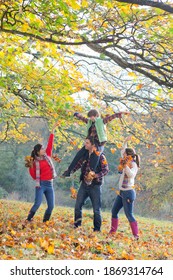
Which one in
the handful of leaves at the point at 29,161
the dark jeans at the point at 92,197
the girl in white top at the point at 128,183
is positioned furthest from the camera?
the handful of leaves at the point at 29,161

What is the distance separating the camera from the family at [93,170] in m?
7.95

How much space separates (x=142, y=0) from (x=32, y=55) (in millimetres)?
7044

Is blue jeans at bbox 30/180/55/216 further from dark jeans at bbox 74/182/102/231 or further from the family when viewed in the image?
dark jeans at bbox 74/182/102/231

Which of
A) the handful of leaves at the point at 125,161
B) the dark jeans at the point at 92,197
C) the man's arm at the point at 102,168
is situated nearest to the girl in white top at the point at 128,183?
the handful of leaves at the point at 125,161

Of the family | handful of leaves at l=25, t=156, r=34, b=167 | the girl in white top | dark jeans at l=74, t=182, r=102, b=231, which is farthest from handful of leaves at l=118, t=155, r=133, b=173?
handful of leaves at l=25, t=156, r=34, b=167

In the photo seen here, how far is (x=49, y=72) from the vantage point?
10055 mm

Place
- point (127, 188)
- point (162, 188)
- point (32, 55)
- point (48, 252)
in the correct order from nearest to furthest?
point (48, 252), point (127, 188), point (32, 55), point (162, 188)

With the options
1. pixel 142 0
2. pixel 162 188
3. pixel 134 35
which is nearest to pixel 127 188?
pixel 134 35

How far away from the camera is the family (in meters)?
7.95

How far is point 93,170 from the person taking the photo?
8.07 meters

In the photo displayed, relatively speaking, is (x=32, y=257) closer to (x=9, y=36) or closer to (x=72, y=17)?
(x=72, y=17)

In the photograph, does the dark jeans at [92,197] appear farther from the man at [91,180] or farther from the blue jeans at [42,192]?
the blue jeans at [42,192]

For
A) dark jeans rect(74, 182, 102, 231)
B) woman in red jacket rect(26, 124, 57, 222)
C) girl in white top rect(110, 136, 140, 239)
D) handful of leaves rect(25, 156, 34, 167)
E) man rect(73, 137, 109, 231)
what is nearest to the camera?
man rect(73, 137, 109, 231)

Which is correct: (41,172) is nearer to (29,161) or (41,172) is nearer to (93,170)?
(29,161)
